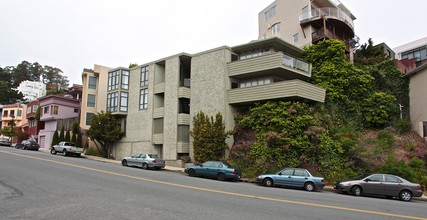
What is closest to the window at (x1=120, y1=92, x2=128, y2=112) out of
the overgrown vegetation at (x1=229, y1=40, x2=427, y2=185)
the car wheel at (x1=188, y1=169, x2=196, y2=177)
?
the overgrown vegetation at (x1=229, y1=40, x2=427, y2=185)

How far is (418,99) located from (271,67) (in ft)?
45.8

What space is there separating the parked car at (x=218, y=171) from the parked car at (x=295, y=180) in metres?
1.79

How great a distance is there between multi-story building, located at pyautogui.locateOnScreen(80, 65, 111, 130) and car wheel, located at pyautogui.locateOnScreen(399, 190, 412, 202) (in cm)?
3526

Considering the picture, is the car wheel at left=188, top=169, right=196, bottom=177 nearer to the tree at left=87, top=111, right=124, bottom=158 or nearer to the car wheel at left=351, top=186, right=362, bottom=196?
the car wheel at left=351, top=186, right=362, bottom=196

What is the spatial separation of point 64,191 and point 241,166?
14.3m

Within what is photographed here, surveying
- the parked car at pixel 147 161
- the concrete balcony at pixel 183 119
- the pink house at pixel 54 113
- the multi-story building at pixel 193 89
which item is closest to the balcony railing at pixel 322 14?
the multi-story building at pixel 193 89

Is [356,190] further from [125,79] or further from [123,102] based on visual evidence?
[125,79]

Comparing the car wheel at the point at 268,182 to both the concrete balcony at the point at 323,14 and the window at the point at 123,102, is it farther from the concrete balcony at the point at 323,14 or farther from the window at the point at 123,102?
the window at the point at 123,102

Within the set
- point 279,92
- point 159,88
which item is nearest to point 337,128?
point 279,92

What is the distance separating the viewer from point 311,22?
33.7 metres

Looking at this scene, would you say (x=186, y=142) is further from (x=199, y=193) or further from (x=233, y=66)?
(x=199, y=193)

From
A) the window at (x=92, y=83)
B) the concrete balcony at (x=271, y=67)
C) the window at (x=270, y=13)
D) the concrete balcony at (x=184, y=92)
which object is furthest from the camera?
the window at (x=92, y=83)

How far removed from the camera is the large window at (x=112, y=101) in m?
35.3

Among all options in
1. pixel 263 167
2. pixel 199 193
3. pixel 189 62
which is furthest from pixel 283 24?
pixel 199 193
